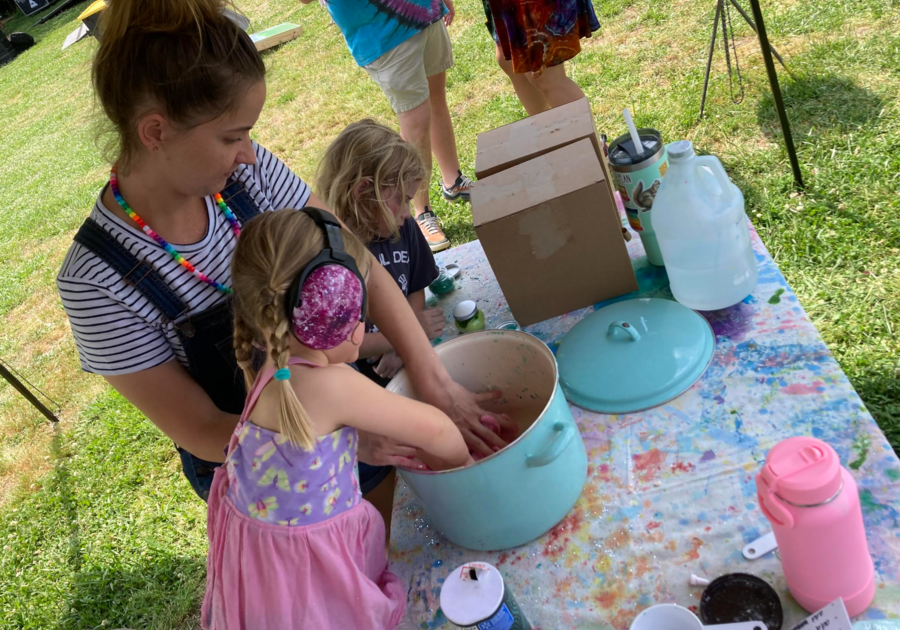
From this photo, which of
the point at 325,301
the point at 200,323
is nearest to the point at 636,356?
the point at 325,301

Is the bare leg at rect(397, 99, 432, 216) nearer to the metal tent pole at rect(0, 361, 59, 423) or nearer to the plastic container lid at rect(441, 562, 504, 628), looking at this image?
the metal tent pole at rect(0, 361, 59, 423)

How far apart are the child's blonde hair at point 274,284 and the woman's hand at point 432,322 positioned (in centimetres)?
53

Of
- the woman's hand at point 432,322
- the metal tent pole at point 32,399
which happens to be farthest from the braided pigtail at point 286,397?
the metal tent pole at point 32,399

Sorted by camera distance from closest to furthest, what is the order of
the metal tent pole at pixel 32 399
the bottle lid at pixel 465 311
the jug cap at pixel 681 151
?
the jug cap at pixel 681 151
the bottle lid at pixel 465 311
the metal tent pole at pixel 32 399

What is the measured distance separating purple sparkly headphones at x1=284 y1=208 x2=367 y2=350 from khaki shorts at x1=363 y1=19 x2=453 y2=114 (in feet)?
7.16

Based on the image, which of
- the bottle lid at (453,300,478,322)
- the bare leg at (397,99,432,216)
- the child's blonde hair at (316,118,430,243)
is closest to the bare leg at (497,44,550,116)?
the bare leg at (397,99,432,216)

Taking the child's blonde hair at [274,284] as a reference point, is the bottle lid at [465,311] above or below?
below

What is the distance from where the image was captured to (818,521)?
0.76m

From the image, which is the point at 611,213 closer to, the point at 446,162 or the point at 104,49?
the point at 104,49

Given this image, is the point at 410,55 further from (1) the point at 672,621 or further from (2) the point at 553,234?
(1) the point at 672,621

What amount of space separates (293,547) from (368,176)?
108 cm

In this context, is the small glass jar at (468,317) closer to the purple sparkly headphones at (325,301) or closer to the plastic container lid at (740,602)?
the purple sparkly headphones at (325,301)

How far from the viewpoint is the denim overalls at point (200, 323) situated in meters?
1.25

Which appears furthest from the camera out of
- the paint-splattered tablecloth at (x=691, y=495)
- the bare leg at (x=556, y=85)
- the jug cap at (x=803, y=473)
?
the bare leg at (x=556, y=85)
